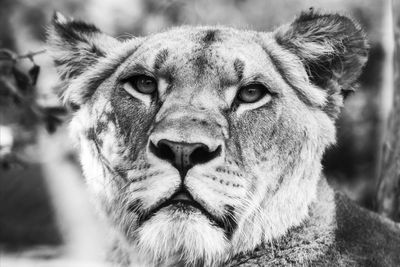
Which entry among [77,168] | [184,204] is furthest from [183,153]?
[77,168]

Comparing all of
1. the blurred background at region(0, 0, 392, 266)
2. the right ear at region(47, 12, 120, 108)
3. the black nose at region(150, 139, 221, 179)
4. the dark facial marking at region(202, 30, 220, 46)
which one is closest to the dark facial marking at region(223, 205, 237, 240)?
the black nose at region(150, 139, 221, 179)

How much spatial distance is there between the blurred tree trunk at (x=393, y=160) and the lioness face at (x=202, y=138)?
4.30 ft

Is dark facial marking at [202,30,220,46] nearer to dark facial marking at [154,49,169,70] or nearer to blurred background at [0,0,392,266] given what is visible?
dark facial marking at [154,49,169,70]

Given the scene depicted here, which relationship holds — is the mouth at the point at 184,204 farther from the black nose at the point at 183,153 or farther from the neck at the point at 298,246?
the neck at the point at 298,246

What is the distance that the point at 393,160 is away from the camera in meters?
5.14

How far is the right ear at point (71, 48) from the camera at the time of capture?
454 cm

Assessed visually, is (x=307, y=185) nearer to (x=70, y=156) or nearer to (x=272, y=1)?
(x=70, y=156)

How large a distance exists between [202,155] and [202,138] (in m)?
0.09

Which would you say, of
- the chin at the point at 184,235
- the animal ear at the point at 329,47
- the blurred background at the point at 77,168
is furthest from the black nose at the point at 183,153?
the blurred background at the point at 77,168

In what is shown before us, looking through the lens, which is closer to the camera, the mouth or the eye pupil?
the mouth

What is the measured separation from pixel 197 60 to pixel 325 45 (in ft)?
3.02

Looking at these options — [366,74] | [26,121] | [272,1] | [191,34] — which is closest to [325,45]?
[191,34]

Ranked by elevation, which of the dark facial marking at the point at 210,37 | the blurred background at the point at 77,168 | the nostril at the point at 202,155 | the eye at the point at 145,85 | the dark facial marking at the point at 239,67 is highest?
the dark facial marking at the point at 210,37

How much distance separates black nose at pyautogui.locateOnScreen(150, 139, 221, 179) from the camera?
3.25 m
